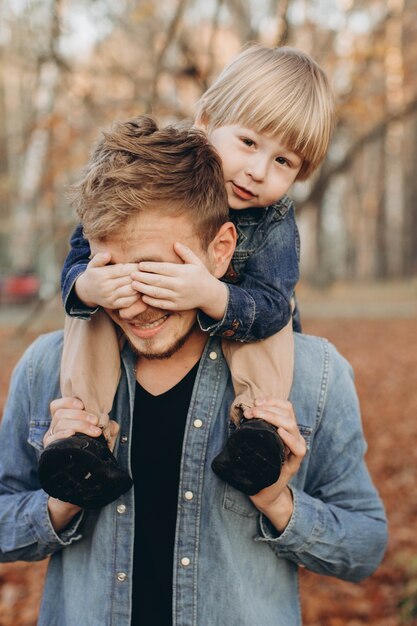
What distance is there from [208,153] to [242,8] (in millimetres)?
8188

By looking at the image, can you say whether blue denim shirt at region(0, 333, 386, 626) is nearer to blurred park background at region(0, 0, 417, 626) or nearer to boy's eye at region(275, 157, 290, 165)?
boy's eye at region(275, 157, 290, 165)

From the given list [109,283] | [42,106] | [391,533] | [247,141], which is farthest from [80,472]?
[42,106]

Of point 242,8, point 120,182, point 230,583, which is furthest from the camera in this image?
point 242,8

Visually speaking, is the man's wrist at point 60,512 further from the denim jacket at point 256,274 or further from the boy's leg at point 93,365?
the denim jacket at point 256,274

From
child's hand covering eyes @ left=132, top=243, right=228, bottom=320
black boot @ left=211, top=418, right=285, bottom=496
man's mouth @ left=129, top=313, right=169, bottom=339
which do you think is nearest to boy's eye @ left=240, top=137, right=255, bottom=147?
child's hand covering eyes @ left=132, top=243, right=228, bottom=320

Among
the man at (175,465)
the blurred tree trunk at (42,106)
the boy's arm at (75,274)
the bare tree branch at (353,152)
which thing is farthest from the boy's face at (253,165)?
the bare tree branch at (353,152)

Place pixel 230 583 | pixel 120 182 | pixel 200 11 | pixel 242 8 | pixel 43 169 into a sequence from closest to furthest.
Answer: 1. pixel 120 182
2. pixel 230 583
3. pixel 242 8
4. pixel 200 11
5. pixel 43 169

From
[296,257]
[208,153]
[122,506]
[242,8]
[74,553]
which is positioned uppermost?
[242,8]

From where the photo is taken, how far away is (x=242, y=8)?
9.10 m

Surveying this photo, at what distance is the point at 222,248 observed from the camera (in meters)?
1.83

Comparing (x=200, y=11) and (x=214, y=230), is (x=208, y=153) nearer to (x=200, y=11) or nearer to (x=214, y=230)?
(x=214, y=230)

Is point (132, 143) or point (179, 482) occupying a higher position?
point (132, 143)

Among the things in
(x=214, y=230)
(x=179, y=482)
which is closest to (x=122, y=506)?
(x=179, y=482)

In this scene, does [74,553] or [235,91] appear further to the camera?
[235,91]
